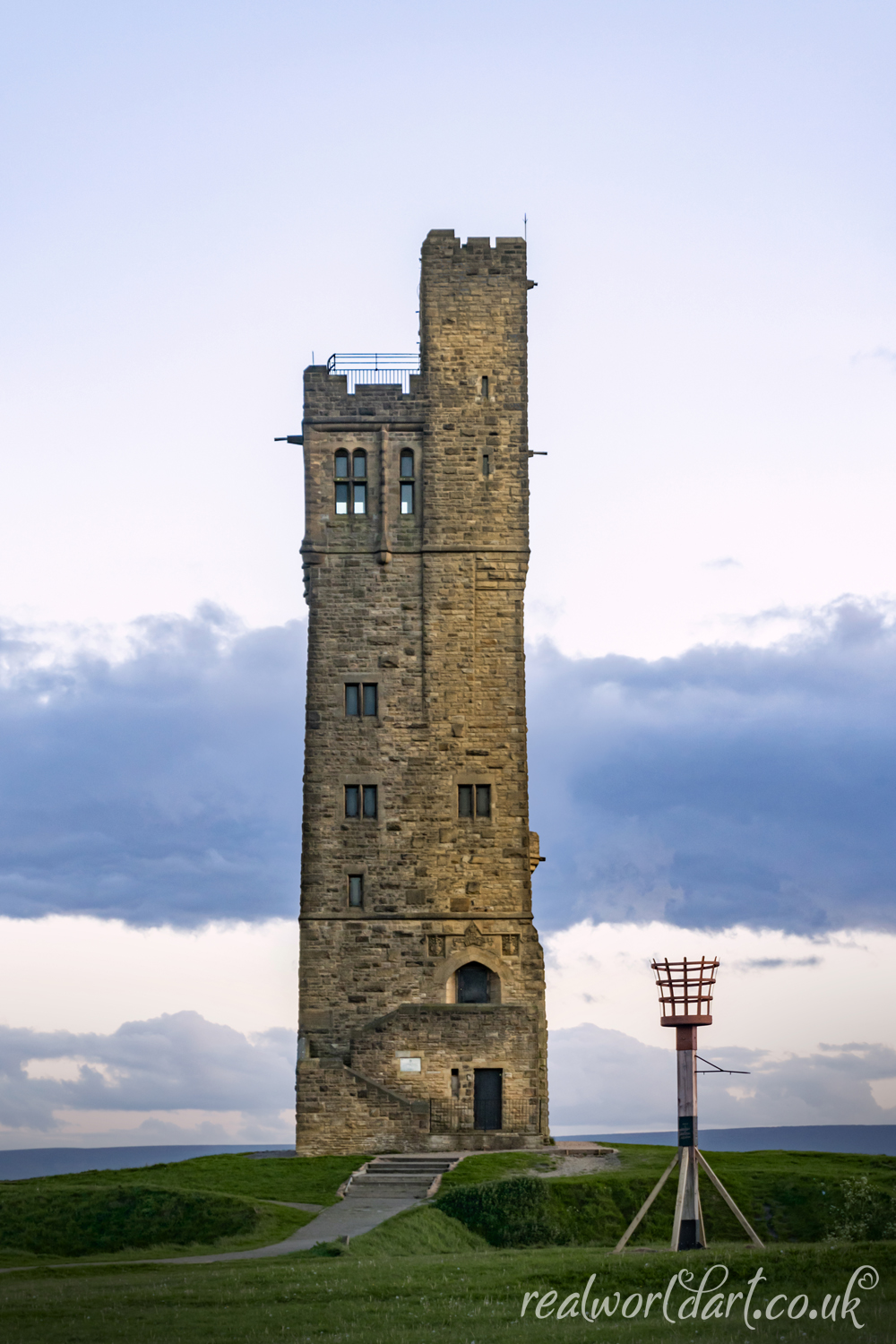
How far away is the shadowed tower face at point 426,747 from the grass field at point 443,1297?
48.2 ft

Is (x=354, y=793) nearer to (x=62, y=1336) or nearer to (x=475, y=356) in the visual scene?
→ (x=475, y=356)

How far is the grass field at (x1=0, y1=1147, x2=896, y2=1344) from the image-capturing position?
20312 mm

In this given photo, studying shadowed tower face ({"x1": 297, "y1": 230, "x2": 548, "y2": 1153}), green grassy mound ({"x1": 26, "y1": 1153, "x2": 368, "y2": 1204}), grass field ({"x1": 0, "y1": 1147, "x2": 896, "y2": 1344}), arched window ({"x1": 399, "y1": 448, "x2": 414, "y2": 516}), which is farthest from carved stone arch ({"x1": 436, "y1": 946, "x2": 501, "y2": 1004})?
grass field ({"x1": 0, "y1": 1147, "x2": 896, "y2": 1344})

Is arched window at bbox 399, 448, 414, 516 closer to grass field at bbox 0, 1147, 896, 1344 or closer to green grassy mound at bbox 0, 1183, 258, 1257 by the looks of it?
green grassy mound at bbox 0, 1183, 258, 1257

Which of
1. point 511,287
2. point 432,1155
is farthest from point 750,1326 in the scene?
point 511,287

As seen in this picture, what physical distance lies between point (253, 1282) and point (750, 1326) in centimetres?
796

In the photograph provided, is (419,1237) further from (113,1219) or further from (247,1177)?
(247,1177)

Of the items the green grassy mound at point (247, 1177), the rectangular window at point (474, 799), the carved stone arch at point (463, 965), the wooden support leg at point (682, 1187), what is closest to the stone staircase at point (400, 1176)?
the green grassy mound at point (247, 1177)

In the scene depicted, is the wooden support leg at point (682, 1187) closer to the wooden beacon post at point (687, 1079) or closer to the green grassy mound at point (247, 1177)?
the wooden beacon post at point (687, 1079)

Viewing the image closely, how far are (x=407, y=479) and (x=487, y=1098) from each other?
1972cm

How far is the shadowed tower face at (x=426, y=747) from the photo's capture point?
4553cm

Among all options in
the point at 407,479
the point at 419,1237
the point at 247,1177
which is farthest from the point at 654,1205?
the point at 407,479

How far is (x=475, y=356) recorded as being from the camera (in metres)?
50.5

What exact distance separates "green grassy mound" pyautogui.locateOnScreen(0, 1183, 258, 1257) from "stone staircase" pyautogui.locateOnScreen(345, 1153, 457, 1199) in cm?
471
